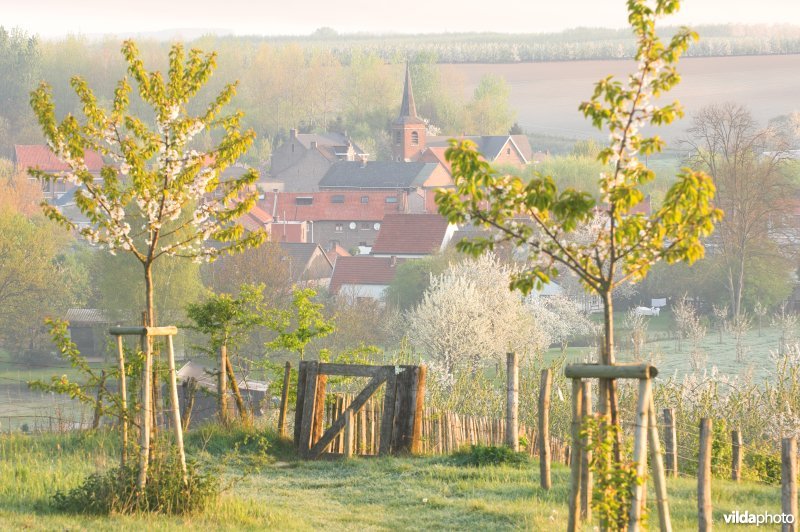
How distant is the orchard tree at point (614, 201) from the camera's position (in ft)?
27.6

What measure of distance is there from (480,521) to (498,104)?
529ft

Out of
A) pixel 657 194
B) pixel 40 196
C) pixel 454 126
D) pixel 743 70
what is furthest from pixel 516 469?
pixel 743 70

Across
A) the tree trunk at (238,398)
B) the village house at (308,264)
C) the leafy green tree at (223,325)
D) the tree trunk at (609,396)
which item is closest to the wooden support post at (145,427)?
the tree trunk at (609,396)

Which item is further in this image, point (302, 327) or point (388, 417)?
point (302, 327)

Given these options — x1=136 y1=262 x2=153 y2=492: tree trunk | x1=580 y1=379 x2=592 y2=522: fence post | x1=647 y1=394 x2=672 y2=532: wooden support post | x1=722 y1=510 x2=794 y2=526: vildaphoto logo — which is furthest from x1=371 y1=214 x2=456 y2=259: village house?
x1=647 y1=394 x2=672 y2=532: wooden support post

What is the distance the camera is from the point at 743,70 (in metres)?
186

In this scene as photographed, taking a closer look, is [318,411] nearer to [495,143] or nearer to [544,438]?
[544,438]

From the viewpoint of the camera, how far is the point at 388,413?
51.8 ft

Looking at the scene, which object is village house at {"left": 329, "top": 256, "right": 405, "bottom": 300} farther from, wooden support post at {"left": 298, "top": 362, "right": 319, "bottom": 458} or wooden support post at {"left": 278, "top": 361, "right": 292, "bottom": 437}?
wooden support post at {"left": 298, "top": 362, "right": 319, "bottom": 458}

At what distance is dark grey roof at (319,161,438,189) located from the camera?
121 meters

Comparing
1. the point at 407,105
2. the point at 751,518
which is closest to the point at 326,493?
the point at 751,518

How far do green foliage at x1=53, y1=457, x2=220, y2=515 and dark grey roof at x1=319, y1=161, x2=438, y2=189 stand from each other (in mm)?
108774

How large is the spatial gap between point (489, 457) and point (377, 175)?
109 m

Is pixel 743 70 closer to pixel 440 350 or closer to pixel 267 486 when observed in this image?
pixel 440 350
